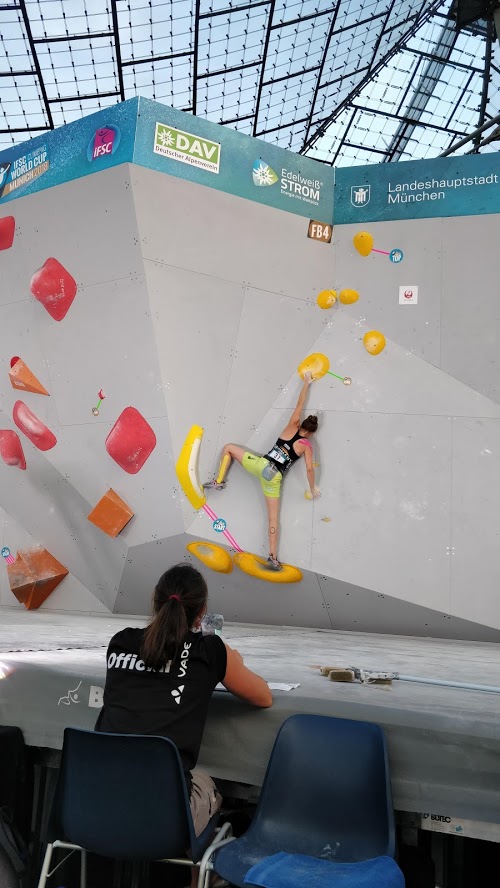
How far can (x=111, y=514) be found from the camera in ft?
Answer: 25.3

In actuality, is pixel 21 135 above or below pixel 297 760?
above

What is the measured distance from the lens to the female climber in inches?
290

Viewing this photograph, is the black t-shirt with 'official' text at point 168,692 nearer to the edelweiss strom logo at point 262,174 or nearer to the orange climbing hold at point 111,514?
the orange climbing hold at point 111,514

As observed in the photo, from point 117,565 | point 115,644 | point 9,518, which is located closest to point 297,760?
point 115,644

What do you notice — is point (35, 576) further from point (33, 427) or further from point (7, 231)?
point (7, 231)

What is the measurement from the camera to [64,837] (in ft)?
8.00

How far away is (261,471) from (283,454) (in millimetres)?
270

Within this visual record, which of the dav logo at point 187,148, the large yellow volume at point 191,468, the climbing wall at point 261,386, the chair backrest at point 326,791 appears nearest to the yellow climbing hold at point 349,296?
the climbing wall at point 261,386

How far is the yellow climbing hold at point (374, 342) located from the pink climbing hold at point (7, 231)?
3721 millimetres

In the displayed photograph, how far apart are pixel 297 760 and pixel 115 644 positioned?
726mm

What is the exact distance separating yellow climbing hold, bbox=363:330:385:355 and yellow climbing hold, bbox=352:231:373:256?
856 millimetres

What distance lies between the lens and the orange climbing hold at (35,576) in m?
8.40

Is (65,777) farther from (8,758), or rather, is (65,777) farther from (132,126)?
(132,126)

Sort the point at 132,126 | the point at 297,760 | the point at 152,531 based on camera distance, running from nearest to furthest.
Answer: the point at 297,760 < the point at 132,126 < the point at 152,531
